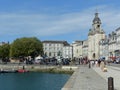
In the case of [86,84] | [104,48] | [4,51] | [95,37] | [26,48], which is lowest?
[86,84]

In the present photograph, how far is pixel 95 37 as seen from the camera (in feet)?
623

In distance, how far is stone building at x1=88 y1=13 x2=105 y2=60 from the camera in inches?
7330

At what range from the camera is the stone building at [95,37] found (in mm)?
186188

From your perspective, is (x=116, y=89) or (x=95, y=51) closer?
(x=116, y=89)

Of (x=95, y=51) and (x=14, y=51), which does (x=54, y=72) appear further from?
(x=95, y=51)

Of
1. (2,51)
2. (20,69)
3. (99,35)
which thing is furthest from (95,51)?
(20,69)

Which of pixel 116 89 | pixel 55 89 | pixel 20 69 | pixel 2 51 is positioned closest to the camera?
pixel 116 89

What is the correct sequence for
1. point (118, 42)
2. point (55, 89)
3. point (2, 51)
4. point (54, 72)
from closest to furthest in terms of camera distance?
point (55, 89)
point (54, 72)
point (118, 42)
point (2, 51)

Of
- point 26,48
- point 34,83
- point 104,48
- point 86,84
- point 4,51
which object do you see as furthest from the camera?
point 4,51

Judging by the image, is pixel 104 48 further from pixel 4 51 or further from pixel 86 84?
pixel 86 84

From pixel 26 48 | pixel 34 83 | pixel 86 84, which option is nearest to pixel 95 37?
pixel 26 48

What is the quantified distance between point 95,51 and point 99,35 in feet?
27.4

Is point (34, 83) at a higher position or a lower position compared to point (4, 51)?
lower

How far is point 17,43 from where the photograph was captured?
15862 centimetres
